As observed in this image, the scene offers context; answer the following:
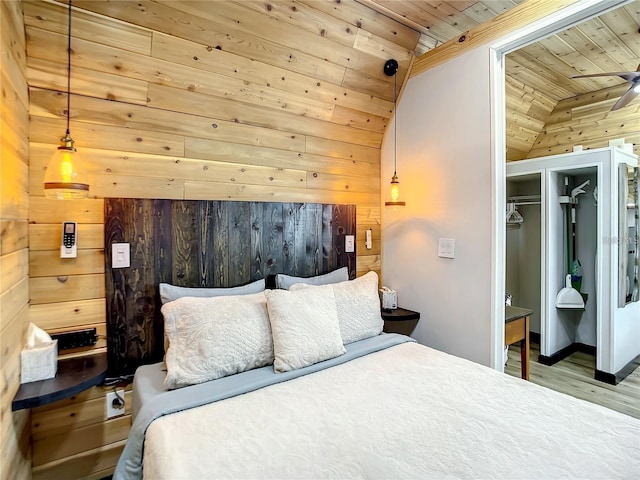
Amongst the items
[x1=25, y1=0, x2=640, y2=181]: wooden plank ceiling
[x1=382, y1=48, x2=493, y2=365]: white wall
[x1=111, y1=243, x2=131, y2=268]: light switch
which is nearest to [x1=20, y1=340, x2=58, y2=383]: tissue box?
[x1=111, y1=243, x2=131, y2=268]: light switch

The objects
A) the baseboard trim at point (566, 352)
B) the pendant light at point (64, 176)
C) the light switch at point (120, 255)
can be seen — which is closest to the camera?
the pendant light at point (64, 176)

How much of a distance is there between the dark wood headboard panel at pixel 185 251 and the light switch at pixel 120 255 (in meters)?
0.02

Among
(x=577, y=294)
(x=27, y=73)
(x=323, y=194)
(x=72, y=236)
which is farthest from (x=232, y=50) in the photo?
(x=577, y=294)

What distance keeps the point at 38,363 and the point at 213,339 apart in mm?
748

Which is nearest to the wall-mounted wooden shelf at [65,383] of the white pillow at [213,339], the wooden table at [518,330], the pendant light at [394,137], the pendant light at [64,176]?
the white pillow at [213,339]

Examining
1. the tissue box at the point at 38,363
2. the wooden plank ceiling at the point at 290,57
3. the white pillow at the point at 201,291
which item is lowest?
the tissue box at the point at 38,363

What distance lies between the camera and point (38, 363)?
149 centimetres

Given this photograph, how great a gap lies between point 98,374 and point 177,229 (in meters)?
0.84

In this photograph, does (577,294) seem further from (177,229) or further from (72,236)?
(72,236)

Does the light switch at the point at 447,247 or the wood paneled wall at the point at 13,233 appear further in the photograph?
the light switch at the point at 447,247

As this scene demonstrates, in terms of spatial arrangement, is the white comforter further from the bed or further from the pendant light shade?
the pendant light shade

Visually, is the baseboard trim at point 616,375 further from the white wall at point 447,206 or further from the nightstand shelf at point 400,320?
the nightstand shelf at point 400,320

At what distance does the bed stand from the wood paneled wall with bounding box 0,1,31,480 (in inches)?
17.6

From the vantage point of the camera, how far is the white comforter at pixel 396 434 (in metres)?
1.05
